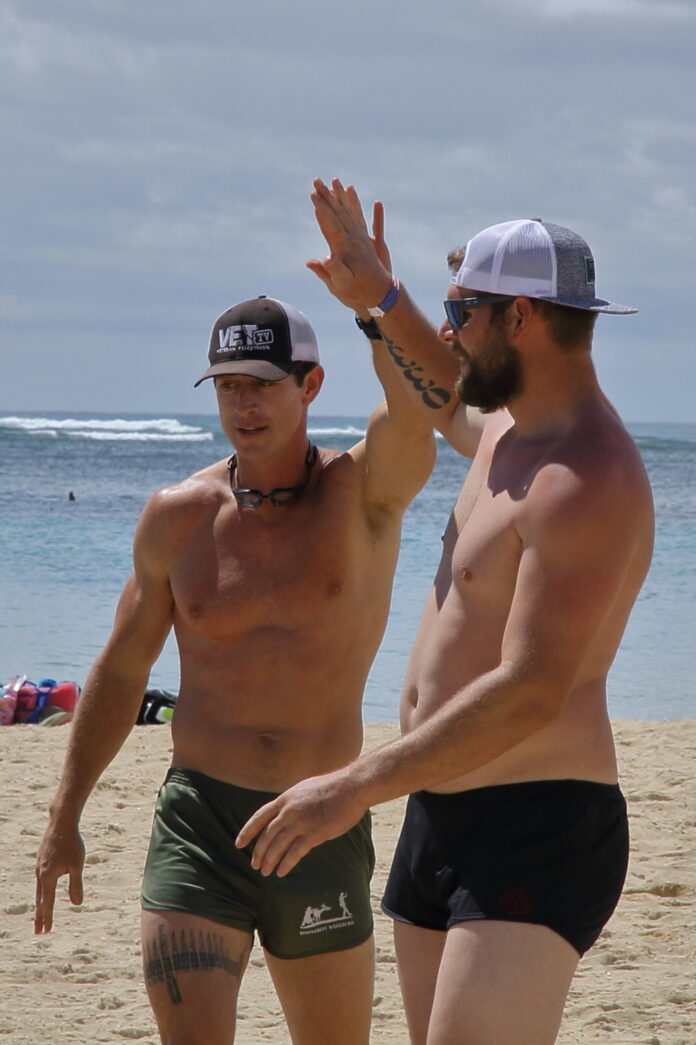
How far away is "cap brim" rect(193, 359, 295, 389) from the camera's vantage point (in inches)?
135

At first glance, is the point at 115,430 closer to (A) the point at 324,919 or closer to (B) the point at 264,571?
(B) the point at 264,571

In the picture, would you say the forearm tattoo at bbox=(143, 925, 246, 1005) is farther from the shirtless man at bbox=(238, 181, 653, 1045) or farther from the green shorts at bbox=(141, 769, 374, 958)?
the shirtless man at bbox=(238, 181, 653, 1045)

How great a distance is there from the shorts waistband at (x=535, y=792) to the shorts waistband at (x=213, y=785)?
71cm

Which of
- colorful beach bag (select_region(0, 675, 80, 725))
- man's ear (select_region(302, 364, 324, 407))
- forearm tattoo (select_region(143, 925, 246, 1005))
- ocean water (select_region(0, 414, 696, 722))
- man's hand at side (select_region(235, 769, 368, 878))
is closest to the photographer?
man's hand at side (select_region(235, 769, 368, 878))

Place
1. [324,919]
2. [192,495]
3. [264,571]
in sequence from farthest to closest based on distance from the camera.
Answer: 1. [192,495]
2. [264,571]
3. [324,919]

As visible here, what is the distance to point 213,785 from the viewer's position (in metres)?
3.30

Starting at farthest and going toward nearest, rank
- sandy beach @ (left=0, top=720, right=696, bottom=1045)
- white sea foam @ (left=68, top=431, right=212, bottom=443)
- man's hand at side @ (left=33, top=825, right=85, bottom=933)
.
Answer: white sea foam @ (left=68, top=431, right=212, bottom=443), sandy beach @ (left=0, top=720, right=696, bottom=1045), man's hand at side @ (left=33, top=825, right=85, bottom=933)

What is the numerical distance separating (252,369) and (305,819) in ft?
4.92

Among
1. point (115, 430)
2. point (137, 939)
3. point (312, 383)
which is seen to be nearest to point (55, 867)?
point (312, 383)

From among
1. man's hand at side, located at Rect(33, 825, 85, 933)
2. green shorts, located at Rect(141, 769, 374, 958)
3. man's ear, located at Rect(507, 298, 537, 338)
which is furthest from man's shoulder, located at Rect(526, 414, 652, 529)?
man's hand at side, located at Rect(33, 825, 85, 933)

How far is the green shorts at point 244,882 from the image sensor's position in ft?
10.5

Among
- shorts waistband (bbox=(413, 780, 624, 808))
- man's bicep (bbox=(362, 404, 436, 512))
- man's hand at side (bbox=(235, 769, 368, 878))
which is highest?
man's bicep (bbox=(362, 404, 436, 512))

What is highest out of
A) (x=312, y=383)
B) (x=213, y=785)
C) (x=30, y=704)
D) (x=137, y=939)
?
(x=312, y=383)

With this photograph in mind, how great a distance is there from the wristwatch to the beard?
0.55 meters
